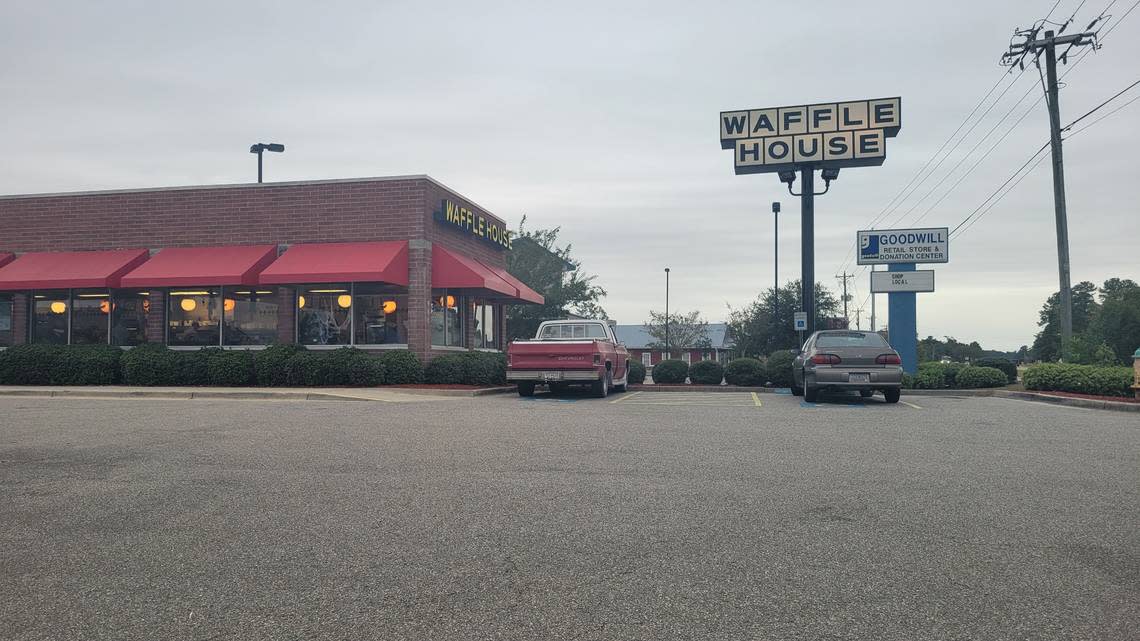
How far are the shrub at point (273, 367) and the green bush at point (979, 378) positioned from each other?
17.7 meters

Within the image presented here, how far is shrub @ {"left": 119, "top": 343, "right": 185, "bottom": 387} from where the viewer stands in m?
21.9

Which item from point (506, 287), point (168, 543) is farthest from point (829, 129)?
point (168, 543)

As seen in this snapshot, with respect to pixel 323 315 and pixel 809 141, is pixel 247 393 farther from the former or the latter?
pixel 809 141

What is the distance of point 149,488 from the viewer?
7.08 m

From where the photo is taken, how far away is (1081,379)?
65.7 ft

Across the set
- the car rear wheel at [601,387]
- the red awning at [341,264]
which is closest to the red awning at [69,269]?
the red awning at [341,264]

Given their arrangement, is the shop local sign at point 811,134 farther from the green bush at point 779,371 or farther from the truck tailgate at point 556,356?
the truck tailgate at point 556,356

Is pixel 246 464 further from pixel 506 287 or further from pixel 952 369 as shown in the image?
pixel 952 369

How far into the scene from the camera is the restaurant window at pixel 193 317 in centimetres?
2486

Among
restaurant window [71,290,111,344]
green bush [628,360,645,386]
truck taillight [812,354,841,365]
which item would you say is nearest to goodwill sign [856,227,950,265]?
green bush [628,360,645,386]

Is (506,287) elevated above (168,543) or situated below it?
above

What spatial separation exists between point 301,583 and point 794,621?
245cm

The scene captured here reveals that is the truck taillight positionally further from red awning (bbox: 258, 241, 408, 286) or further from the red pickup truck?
red awning (bbox: 258, 241, 408, 286)

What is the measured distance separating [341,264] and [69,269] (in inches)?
322
